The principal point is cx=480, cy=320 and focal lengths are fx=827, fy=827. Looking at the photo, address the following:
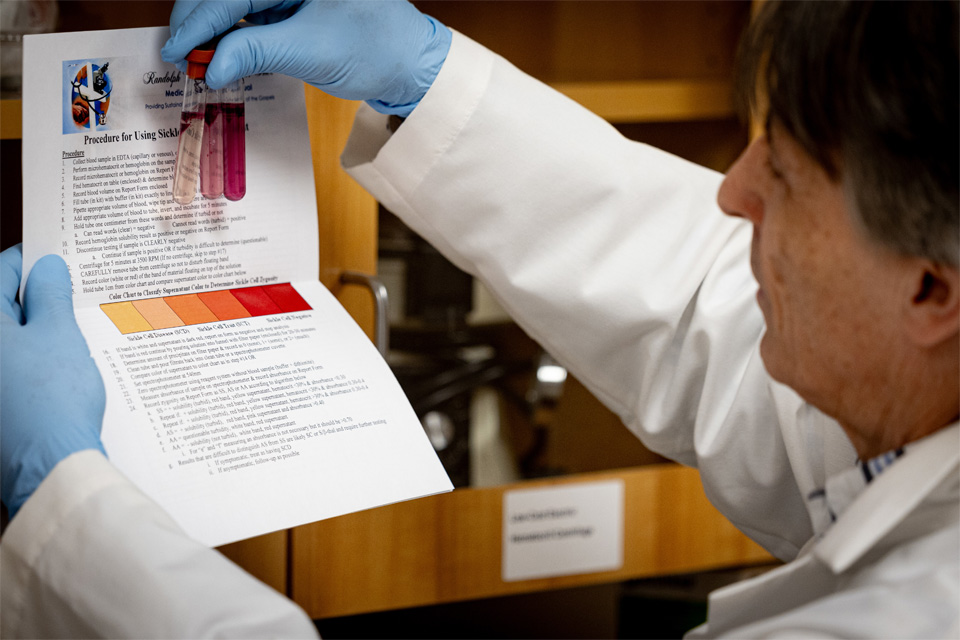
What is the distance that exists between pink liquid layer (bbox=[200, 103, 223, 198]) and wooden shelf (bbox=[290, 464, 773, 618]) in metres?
0.37

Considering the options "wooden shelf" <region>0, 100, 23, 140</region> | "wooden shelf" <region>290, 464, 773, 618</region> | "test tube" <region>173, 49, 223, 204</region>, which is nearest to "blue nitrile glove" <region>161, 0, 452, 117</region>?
"test tube" <region>173, 49, 223, 204</region>

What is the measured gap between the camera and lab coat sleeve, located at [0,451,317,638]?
0.48 m

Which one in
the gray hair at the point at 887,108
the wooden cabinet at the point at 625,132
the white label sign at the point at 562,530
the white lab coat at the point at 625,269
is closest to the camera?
the gray hair at the point at 887,108

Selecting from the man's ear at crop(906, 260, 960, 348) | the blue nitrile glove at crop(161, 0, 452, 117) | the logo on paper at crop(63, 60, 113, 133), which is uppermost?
the blue nitrile glove at crop(161, 0, 452, 117)

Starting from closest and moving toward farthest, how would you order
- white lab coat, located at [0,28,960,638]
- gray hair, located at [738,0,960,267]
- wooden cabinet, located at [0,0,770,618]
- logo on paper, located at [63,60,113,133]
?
gray hair, located at [738,0,960,267]
logo on paper, located at [63,60,113,133]
white lab coat, located at [0,28,960,638]
wooden cabinet, located at [0,0,770,618]

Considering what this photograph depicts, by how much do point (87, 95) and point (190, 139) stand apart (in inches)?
3.0

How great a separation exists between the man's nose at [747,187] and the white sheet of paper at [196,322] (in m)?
0.30

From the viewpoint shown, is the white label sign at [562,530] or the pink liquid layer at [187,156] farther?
the white label sign at [562,530]

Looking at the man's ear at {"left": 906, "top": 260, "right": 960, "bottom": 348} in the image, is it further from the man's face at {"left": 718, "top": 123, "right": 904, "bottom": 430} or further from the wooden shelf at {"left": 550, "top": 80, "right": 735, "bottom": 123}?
the wooden shelf at {"left": 550, "top": 80, "right": 735, "bottom": 123}

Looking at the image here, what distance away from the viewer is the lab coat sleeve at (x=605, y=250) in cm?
74

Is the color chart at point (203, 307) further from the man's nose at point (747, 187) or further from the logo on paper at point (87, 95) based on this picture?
the man's nose at point (747, 187)

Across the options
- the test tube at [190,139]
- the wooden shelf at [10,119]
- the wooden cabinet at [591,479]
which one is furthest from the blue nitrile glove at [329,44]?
the wooden cabinet at [591,479]

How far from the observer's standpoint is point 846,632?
49cm

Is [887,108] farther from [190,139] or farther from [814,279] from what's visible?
[190,139]
